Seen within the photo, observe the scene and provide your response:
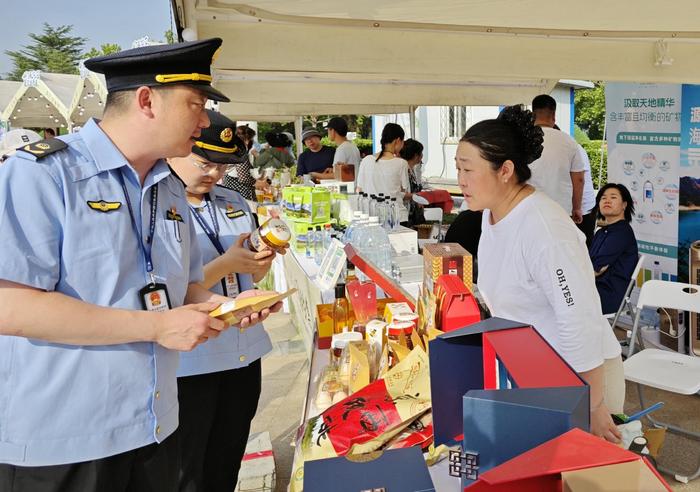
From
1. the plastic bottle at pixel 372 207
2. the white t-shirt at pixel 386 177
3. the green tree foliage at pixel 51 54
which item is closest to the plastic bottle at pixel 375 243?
the plastic bottle at pixel 372 207

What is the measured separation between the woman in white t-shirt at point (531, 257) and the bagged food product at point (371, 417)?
17.1 inches

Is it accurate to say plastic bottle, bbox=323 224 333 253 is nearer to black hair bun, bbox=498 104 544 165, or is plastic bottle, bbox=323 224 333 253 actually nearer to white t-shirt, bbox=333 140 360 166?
black hair bun, bbox=498 104 544 165

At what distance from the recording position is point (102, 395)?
1229 millimetres

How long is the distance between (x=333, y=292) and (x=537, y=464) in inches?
85.6

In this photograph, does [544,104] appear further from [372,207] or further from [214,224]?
[214,224]

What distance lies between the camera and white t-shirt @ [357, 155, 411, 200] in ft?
19.7

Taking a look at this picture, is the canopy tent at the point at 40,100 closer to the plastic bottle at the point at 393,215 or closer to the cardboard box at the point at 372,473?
the plastic bottle at the point at 393,215

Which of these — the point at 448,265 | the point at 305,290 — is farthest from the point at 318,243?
the point at 448,265

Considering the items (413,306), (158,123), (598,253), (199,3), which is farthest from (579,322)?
(598,253)

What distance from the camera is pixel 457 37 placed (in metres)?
3.16

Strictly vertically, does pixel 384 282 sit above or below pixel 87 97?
below

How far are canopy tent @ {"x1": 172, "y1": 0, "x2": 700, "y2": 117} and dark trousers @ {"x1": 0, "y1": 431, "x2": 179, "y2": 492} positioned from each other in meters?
1.70

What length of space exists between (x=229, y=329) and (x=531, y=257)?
3.37ft

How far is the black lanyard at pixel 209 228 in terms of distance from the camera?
210 cm
